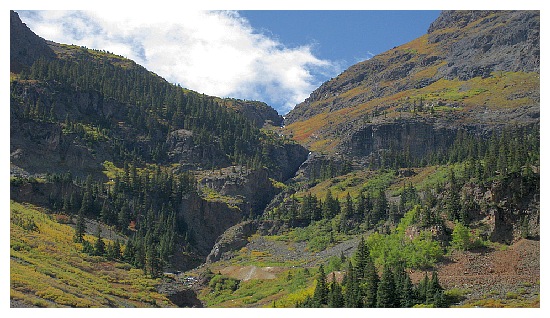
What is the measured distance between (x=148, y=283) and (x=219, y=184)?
266 ft

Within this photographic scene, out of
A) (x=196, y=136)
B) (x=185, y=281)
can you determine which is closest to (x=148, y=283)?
(x=185, y=281)

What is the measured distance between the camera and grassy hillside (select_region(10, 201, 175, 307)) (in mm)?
55688

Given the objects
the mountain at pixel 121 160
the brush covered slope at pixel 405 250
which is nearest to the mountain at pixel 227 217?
the brush covered slope at pixel 405 250

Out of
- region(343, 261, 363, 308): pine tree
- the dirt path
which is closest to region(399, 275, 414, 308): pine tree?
region(343, 261, 363, 308): pine tree

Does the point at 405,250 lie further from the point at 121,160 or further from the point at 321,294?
the point at 121,160

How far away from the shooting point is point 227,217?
14938cm

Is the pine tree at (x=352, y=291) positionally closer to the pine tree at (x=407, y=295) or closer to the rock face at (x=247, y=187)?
the pine tree at (x=407, y=295)

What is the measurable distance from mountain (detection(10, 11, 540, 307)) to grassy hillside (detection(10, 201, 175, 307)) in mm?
380

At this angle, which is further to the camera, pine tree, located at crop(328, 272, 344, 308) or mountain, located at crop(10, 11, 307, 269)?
mountain, located at crop(10, 11, 307, 269)

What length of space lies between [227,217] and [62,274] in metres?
81.0

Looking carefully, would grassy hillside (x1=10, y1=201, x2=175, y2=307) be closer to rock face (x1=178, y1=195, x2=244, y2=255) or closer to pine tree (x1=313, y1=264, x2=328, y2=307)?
pine tree (x1=313, y1=264, x2=328, y2=307)

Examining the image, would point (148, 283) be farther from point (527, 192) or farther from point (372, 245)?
point (527, 192)

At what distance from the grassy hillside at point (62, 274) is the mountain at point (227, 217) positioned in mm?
380

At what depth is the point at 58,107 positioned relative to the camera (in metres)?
170
